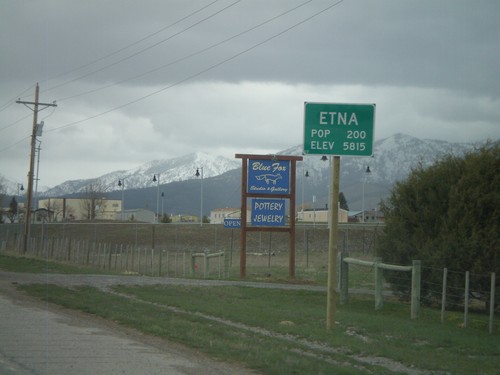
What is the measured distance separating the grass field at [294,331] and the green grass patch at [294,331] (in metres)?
0.02

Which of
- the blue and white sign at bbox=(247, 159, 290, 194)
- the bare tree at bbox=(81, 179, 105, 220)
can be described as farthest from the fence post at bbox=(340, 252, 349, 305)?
the bare tree at bbox=(81, 179, 105, 220)

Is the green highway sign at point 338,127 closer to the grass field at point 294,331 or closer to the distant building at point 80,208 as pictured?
the grass field at point 294,331

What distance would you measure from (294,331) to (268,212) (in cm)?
1696

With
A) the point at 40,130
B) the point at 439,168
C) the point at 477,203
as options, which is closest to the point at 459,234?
the point at 477,203

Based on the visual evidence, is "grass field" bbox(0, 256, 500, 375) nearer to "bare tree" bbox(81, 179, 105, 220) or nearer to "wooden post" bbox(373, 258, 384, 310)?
"wooden post" bbox(373, 258, 384, 310)

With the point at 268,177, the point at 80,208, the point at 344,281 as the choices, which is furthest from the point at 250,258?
the point at 80,208

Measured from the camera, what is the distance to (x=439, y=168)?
20.5 meters

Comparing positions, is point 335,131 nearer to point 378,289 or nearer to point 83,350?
point 83,350

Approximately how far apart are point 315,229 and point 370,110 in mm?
49262

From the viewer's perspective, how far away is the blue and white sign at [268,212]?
30.1 metres

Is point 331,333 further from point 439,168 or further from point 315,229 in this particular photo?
point 315,229

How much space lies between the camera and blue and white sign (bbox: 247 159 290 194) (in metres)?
29.8

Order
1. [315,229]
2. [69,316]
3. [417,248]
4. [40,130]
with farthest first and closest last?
[315,229] → [40,130] → [417,248] → [69,316]

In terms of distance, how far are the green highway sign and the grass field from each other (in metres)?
3.72
